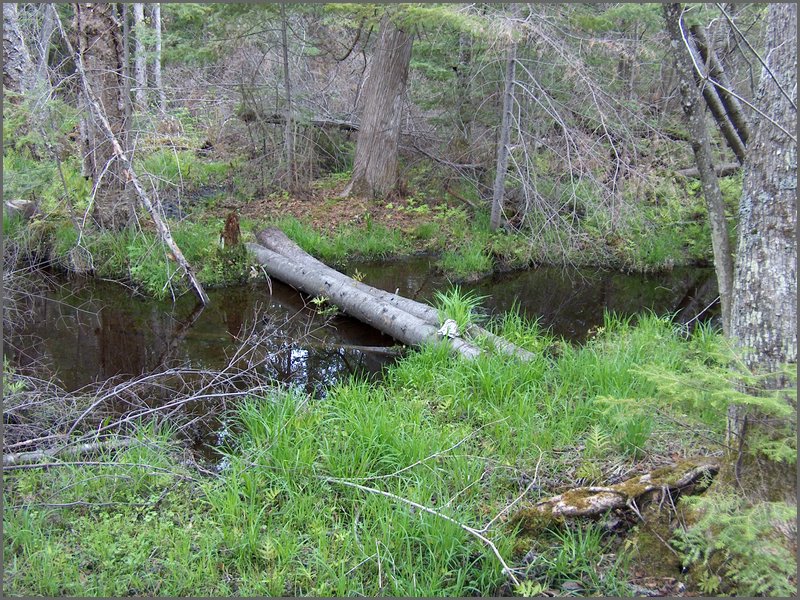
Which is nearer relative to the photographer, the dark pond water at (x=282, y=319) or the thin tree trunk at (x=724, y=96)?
the thin tree trunk at (x=724, y=96)

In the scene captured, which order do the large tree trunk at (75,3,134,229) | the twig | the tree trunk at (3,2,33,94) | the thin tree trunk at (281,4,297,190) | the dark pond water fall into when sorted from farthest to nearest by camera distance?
the thin tree trunk at (281,4,297,190), the tree trunk at (3,2,33,94), the large tree trunk at (75,3,134,229), the dark pond water, the twig

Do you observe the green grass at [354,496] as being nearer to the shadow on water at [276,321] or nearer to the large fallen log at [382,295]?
the large fallen log at [382,295]

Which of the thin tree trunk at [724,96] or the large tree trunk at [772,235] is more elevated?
the thin tree trunk at [724,96]

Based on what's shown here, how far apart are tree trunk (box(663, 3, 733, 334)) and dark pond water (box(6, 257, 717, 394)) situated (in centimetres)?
365

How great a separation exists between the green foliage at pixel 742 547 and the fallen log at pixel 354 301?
111 inches

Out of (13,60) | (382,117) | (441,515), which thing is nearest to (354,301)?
(441,515)

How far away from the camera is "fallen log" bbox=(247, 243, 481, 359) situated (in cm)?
635

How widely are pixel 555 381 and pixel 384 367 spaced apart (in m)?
1.77

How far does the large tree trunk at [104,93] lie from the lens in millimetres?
8164

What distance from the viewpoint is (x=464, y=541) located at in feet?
11.3

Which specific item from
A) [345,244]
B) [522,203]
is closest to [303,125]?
[345,244]

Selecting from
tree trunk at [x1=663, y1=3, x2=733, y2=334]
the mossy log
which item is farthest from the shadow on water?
tree trunk at [x1=663, y1=3, x2=733, y2=334]

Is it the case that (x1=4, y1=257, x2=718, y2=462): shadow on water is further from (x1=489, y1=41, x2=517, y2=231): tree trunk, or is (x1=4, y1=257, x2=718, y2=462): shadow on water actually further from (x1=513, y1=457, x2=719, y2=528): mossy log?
(x1=513, y1=457, x2=719, y2=528): mossy log

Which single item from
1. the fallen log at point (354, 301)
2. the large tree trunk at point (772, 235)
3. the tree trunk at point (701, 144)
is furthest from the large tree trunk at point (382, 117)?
the large tree trunk at point (772, 235)
